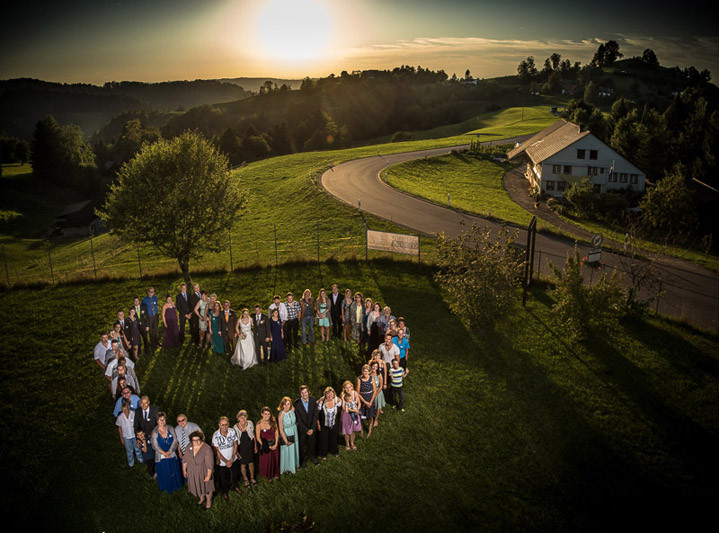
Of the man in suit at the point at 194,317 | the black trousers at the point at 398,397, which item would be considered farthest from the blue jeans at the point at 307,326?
the black trousers at the point at 398,397

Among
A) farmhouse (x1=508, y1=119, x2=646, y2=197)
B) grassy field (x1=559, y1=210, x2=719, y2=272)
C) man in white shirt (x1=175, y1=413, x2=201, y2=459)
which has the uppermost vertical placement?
farmhouse (x1=508, y1=119, x2=646, y2=197)

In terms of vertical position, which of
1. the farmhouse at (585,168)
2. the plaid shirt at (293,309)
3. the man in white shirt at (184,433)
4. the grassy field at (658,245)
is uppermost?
the farmhouse at (585,168)

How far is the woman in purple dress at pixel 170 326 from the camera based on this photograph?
54.1 ft

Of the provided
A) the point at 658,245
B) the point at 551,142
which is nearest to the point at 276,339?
the point at 658,245

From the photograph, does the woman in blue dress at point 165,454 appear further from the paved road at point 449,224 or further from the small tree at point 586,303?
the paved road at point 449,224

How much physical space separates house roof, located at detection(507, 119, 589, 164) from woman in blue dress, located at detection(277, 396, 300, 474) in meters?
49.7

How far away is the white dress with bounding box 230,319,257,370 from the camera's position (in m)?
15.5

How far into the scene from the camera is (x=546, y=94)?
154 m

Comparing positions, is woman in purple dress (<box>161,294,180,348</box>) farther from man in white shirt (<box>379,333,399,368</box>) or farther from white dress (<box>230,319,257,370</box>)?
man in white shirt (<box>379,333,399,368</box>)

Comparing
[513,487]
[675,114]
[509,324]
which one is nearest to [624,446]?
[513,487]

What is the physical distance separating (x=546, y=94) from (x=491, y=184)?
389ft

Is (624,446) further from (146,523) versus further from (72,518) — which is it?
(72,518)

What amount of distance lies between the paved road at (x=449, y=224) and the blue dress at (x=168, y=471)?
69.3 feet

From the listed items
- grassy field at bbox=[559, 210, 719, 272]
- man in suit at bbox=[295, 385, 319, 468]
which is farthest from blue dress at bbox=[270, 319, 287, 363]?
grassy field at bbox=[559, 210, 719, 272]
